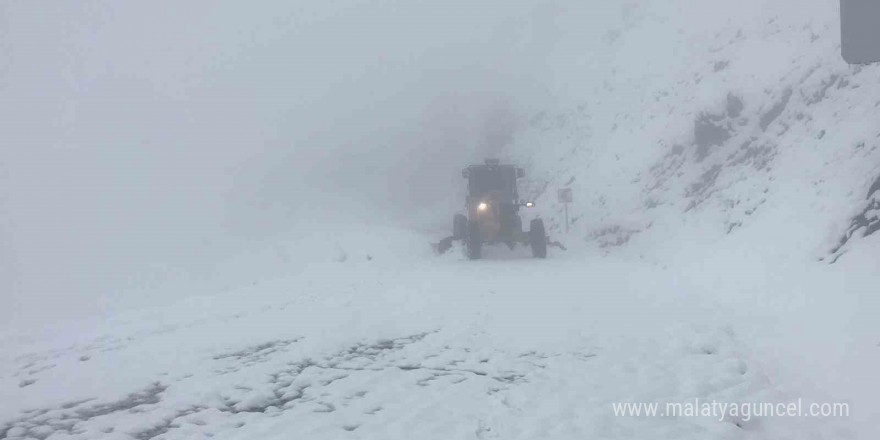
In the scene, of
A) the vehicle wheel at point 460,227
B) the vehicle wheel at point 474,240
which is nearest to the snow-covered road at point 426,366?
the vehicle wheel at point 474,240

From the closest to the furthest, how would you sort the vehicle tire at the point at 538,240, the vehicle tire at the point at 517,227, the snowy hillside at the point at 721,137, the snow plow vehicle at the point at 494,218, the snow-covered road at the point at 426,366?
the snow-covered road at the point at 426,366
the snowy hillside at the point at 721,137
the vehicle tire at the point at 538,240
the snow plow vehicle at the point at 494,218
the vehicle tire at the point at 517,227

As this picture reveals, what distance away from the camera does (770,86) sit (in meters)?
17.1

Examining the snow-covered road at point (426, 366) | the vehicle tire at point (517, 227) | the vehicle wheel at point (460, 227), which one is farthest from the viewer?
the vehicle wheel at point (460, 227)

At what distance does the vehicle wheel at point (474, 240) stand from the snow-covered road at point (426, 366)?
6898mm

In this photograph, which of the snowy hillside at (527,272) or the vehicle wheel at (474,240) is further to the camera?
the vehicle wheel at (474,240)

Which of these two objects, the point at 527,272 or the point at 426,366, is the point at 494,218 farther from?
the point at 426,366

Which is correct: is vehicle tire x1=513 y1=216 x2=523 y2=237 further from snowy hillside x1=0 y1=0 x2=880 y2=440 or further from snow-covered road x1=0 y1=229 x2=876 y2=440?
snow-covered road x1=0 y1=229 x2=876 y2=440

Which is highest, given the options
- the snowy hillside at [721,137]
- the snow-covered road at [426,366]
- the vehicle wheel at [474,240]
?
the snowy hillside at [721,137]

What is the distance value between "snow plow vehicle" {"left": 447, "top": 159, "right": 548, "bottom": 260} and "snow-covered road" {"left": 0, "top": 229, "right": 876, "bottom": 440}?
693 centimetres

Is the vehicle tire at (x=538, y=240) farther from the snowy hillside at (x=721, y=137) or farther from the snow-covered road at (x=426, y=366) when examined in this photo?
the snow-covered road at (x=426, y=366)

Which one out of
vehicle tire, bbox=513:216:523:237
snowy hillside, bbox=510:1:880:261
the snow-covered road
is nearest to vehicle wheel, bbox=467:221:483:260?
vehicle tire, bbox=513:216:523:237

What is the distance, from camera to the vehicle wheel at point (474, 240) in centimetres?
1769

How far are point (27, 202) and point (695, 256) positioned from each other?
3276cm

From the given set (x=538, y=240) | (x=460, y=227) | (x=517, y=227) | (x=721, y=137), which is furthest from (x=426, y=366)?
(x=721, y=137)
